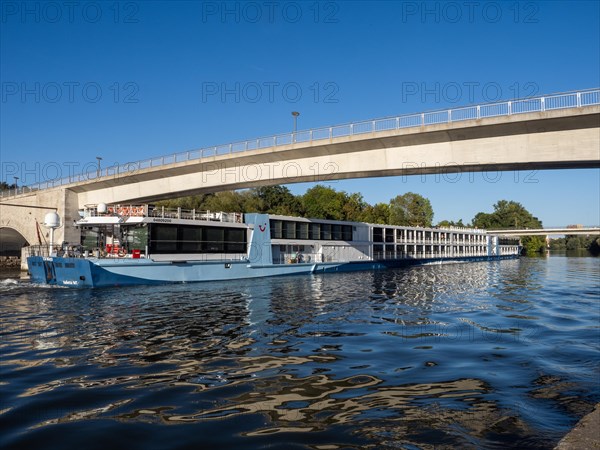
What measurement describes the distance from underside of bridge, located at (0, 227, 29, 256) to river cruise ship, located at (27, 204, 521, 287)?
18862 millimetres

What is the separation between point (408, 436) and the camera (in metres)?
6.09

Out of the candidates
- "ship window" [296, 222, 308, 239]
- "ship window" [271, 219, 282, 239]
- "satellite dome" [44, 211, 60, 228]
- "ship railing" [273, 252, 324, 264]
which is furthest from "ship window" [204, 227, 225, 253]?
"satellite dome" [44, 211, 60, 228]

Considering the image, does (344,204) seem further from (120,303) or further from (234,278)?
(120,303)

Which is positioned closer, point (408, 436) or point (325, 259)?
point (408, 436)

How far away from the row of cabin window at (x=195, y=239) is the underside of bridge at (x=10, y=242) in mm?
31199

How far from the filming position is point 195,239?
31.9 meters

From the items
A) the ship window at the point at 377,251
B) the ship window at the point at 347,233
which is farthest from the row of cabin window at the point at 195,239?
the ship window at the point at 377,251

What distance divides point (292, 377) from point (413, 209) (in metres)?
124

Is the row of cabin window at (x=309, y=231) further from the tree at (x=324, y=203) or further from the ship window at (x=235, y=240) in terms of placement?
the tree at (x=324, y=203)

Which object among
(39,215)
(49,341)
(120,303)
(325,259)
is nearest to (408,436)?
(49,341)

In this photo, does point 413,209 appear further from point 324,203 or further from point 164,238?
point 164,238

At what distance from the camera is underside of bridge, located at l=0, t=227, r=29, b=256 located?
→ 2064 inches

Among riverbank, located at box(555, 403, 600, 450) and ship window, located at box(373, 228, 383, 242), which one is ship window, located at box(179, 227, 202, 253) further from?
riverbank, located at box(555, 403, 600, 450)

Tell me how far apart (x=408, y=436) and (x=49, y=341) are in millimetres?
10370
